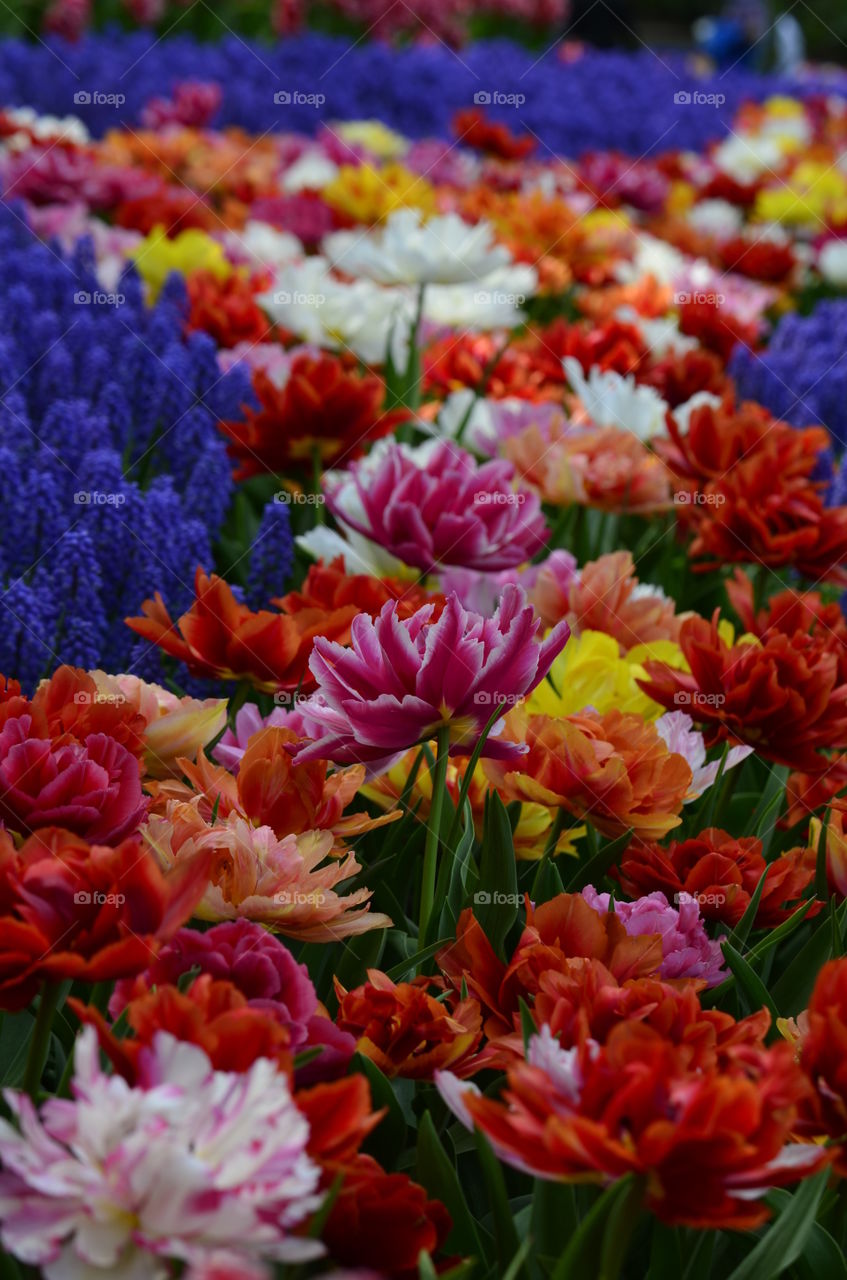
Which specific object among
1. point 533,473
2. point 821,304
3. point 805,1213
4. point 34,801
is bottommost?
point 805,1213

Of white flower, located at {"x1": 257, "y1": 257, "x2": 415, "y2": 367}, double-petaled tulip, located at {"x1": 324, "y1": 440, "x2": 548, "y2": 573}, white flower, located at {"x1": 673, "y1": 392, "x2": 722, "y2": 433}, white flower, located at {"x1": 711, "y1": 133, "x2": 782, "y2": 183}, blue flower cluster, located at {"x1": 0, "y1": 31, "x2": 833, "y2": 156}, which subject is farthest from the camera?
white flower, located at {"x1": 711, "y1": 133, "x2": 782, "y2": 183}

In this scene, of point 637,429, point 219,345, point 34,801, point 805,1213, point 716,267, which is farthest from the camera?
point 716,267

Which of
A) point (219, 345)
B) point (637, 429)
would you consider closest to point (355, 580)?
Result: point (637, 429)

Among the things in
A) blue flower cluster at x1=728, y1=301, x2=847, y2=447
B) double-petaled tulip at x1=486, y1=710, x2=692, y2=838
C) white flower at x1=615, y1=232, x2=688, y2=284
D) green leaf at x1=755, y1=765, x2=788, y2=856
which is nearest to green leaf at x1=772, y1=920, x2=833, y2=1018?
double-petaled tulip at x1=486, y1=710, x2=692, y2=838

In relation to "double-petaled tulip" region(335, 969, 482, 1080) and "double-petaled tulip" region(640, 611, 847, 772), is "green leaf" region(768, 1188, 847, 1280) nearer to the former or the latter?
"double-petaled tulip" region(335, 969, 482, 1080)

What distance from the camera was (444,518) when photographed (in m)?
1.49

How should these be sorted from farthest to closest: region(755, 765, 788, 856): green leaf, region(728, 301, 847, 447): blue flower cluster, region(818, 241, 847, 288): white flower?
region(818, 241, 847, 288): white flower
region(728, 301, 847, 447): blue flower cluster
region(755, 765, 788, 856): green leaf

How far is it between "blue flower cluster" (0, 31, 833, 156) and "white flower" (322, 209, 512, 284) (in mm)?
3038

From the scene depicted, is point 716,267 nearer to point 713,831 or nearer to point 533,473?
point 533,473

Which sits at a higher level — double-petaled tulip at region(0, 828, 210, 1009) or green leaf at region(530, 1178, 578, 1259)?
double-petaled tulip at region(0, 828, 210, 1009)

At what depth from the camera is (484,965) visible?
3.19 feet

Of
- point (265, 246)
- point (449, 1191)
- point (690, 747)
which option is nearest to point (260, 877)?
point (449, 1191)

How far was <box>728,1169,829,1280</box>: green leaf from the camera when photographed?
30.8 inches

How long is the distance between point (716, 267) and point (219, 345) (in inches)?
96.8
